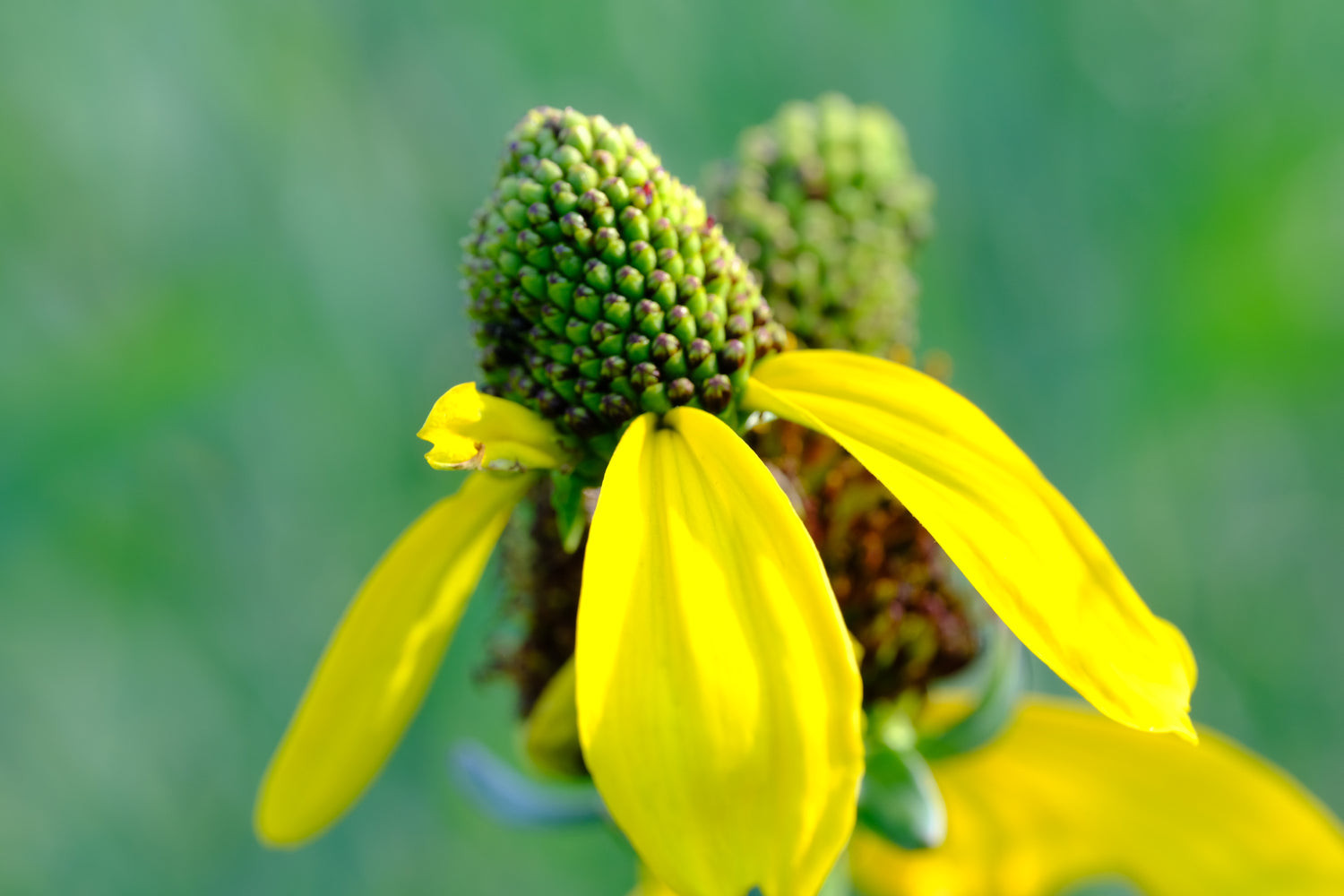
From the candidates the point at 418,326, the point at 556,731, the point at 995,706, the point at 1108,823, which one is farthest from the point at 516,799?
the point at 418,326

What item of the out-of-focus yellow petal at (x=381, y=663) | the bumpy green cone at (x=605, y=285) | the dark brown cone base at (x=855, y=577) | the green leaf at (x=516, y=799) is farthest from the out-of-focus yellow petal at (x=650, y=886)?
the bumpy green cone at (x=605, y=285)

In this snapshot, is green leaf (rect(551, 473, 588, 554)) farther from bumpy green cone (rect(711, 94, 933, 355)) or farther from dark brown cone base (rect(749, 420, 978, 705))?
bumpy green cone (rect(711, 94, 933, 355))

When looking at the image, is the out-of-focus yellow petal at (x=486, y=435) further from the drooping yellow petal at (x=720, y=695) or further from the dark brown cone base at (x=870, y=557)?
the dark brown cone base at (x=870, y=557)

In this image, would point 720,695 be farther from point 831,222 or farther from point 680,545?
point 831,222

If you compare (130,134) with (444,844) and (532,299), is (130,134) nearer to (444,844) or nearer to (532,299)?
(444,844)

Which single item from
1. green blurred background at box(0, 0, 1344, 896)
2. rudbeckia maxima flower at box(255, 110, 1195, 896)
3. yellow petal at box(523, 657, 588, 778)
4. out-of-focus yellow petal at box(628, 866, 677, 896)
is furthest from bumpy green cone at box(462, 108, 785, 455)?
green blurred background at box(0, 0, 1344, 896)
